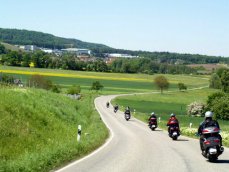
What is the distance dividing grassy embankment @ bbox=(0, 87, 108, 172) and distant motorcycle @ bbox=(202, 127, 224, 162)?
14.1ft

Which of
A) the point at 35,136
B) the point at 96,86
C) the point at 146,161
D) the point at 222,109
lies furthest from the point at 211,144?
the point at 96,86

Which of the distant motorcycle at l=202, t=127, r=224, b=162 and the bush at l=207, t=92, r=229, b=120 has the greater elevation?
the distant motorcycle at l=202, t=127, r=224, b=162

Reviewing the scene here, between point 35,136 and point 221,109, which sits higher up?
point 35,136

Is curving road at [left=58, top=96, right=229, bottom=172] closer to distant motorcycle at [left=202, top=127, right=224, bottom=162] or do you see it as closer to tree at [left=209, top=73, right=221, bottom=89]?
distant motorcycle at [left=202, top=127, right=224, bottom=162]

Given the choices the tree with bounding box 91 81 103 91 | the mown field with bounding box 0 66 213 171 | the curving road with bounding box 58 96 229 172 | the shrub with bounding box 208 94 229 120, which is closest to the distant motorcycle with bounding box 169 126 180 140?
the mown field with bounding box 0 66 213 171

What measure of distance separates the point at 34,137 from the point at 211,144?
27.3 feet

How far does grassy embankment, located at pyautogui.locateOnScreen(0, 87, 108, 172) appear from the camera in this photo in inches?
512

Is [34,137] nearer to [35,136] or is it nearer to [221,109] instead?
[35,136]

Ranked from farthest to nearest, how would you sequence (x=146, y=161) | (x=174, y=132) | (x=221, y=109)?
1. (x=221, y=109)
2. (x=174, y=132)
3. (x=146, y=161)

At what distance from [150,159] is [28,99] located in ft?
41.5

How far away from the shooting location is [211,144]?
1452 centimetres

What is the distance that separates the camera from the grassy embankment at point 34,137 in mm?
13008

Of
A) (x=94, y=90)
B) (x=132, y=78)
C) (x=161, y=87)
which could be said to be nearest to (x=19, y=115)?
(x=94, y=90)

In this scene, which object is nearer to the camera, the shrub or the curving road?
the curving road
